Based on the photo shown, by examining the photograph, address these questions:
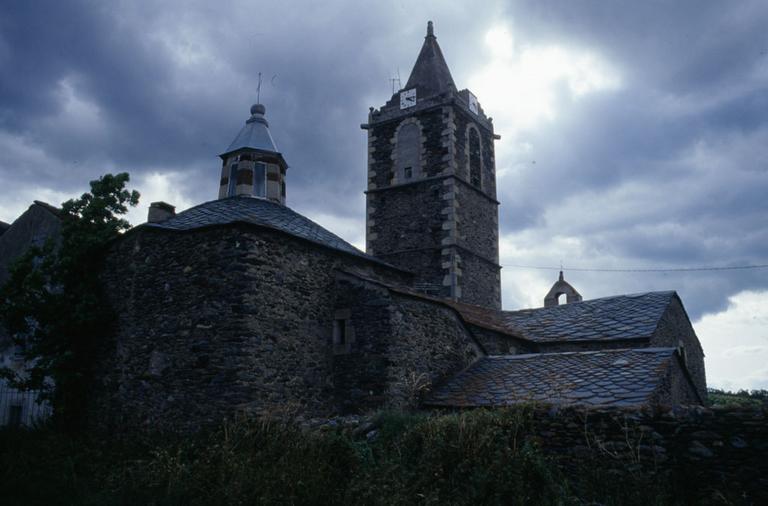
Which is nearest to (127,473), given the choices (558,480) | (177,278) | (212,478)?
A: (212,478)

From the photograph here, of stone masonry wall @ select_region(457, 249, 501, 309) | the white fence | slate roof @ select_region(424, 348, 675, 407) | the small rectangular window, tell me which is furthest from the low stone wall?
the white fence

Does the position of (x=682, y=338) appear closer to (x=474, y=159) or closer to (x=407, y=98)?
(x=474, y=159)

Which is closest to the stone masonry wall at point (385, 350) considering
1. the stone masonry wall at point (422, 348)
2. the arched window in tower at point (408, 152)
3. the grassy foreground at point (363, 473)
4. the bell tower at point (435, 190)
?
the stone masonry wall at point (422, 348)

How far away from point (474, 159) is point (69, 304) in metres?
15.6

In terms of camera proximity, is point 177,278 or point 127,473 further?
point 177,278

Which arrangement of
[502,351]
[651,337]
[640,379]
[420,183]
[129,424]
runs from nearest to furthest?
1. [640,379]
2. [129,424]
3. [651,337]
4. [502,351]
5. [420,183]

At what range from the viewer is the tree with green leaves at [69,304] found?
1298cm

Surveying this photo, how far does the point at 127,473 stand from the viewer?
8.42 metres

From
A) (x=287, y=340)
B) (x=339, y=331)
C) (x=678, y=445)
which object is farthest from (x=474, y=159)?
(x=678, y=445)

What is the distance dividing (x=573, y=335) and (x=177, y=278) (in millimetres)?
11490

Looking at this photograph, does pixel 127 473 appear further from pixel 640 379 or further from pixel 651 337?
pixel 651 337

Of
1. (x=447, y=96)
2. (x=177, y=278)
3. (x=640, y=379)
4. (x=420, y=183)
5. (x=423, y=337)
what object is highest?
(x=447, y=96)

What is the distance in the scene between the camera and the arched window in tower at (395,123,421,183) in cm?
2273

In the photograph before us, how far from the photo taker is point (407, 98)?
2395cm
